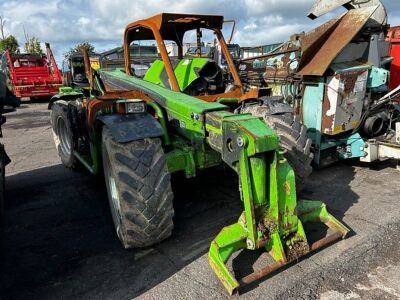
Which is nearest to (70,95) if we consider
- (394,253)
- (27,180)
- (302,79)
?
(27,180)

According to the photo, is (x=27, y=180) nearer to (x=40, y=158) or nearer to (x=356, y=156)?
(x=40, y=158)

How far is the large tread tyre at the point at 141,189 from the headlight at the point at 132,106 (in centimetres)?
40

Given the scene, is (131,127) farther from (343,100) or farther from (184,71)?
(343,100)

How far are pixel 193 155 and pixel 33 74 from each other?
15.1 m

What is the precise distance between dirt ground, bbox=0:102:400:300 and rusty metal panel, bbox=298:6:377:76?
5.00ft

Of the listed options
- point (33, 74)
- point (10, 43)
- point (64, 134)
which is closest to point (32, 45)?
point (10, 43)

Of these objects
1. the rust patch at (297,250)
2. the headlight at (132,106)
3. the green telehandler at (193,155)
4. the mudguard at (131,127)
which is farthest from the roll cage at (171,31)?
the rust patch at (297,250)

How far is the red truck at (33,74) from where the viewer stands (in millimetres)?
15906

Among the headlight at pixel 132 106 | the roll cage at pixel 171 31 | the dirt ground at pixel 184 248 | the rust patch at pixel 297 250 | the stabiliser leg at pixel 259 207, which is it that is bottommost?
the dirt ground at pixel 184 248

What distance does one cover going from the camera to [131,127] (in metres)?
3.27

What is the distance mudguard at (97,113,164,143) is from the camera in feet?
10.4

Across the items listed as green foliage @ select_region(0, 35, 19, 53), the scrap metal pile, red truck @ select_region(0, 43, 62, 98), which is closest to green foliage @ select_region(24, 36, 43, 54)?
green foliage @ select_region(0, 35, 19, 53)

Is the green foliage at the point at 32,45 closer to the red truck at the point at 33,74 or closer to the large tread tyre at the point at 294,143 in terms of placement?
the red truck at the point at 33,74

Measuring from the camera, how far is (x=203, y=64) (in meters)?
4.29
